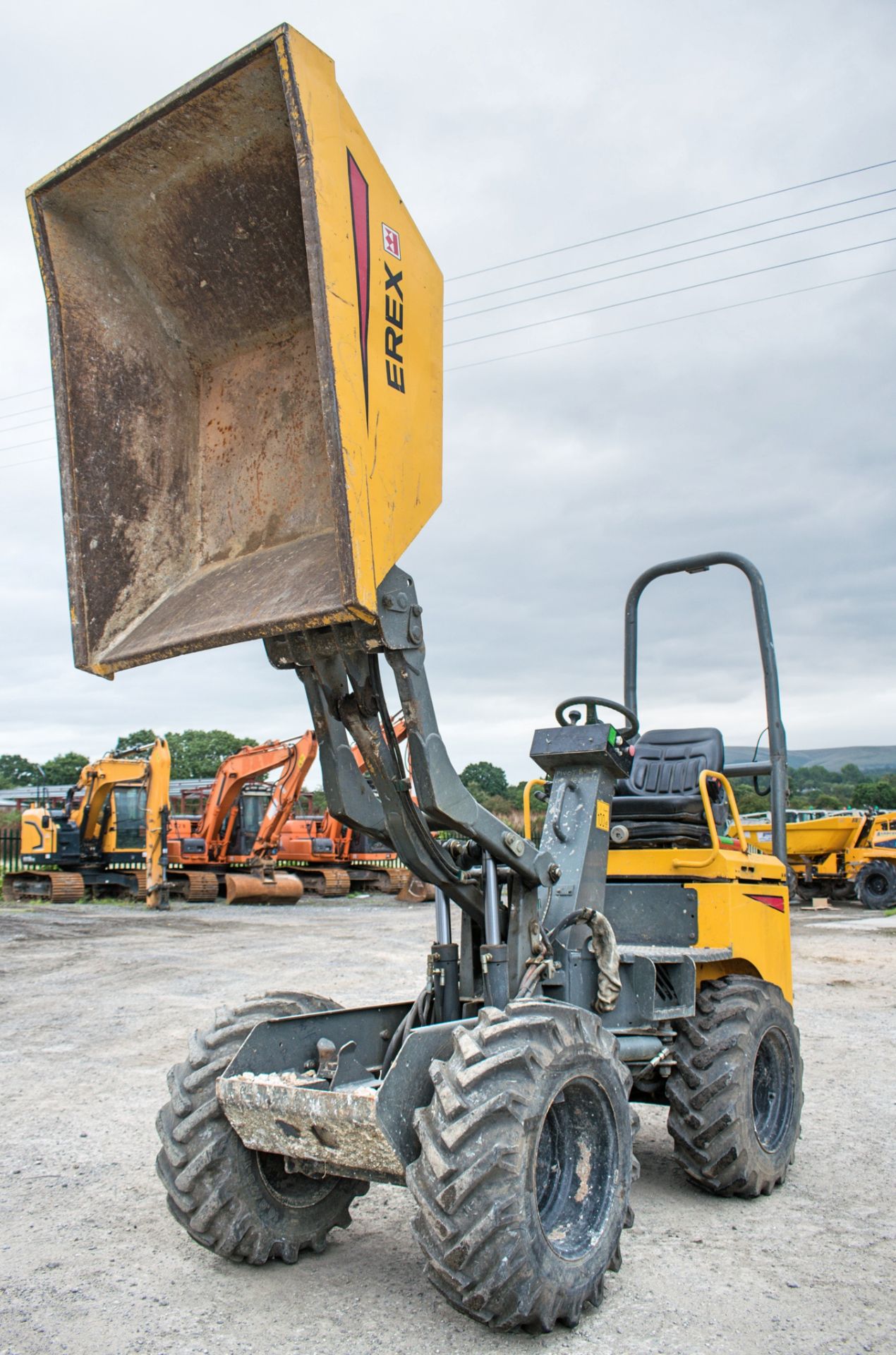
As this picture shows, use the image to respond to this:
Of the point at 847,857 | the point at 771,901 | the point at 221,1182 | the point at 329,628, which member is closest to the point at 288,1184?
the point at 221,1182

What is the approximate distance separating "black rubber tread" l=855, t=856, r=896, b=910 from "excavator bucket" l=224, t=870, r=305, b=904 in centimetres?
1132

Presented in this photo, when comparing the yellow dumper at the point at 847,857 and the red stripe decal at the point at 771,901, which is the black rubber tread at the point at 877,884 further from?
→ the red stripe decal at the point at 771,901

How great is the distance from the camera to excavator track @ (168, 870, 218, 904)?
23.8 m

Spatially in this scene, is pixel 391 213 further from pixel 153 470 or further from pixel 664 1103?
pixel 664 1103

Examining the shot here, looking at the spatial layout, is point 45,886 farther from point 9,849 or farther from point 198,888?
point 9,849

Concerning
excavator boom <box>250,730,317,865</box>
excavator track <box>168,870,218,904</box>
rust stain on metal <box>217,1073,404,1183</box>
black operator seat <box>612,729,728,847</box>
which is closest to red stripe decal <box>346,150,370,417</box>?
rust stain on metal <box>217,1073,404,1183</box>

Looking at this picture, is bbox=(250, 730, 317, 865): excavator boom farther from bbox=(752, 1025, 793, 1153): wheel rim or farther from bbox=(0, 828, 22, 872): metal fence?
bbox=(752, 1025, 793, 1153): wheel rim

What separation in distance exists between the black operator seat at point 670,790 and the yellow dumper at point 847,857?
1597 centimetres

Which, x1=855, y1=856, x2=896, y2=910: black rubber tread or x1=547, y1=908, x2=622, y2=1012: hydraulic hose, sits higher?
x1=547, y1=908, x2=622, y2=1012: hydraulic hose

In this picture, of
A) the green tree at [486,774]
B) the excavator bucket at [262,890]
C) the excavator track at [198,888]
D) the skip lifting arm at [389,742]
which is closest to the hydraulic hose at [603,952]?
the skip lifting arm at [389,742]

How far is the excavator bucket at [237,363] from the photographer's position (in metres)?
3.43

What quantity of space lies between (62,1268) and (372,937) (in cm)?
1186

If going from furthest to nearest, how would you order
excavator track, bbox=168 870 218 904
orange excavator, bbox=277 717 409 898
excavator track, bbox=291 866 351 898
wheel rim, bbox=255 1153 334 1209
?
orange excavator, bbox=277 717 409 898 < excavator track, bbox=291 866 351 898 < excavator track, bbox=168 870 218 904 < wheel rim, bbox=255 1153 334 1209

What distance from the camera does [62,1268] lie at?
4.18 meters
